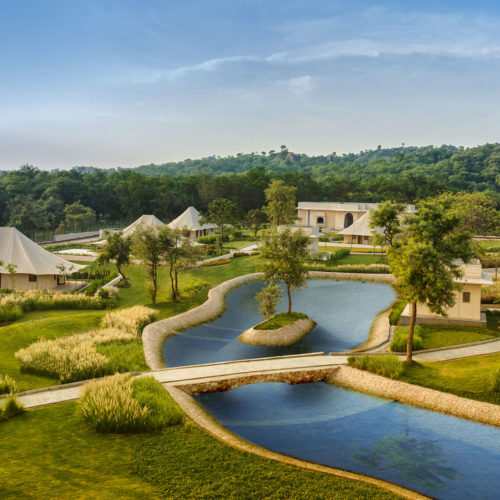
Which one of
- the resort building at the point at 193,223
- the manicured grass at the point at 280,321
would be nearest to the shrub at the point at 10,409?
the manicured grass at the point at 280,321

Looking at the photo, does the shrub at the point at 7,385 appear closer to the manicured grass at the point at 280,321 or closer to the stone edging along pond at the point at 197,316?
the stone edging along pond at the point at 197,316

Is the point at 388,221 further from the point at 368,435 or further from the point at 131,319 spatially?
the point at 131,319

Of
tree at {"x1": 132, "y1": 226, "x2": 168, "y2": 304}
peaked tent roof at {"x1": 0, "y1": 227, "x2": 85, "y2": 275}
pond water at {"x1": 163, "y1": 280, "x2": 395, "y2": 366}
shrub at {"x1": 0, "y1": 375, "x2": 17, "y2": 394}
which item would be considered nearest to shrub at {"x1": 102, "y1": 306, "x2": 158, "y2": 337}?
pond water at {"x1": 163, "y1": 280, "x2": 395, "y2": 366}

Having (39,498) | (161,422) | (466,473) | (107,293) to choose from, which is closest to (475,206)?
(107,293)

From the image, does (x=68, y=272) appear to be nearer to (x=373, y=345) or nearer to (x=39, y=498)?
(x=373, y=345)

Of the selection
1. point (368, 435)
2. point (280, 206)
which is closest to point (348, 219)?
point (280, 206)
